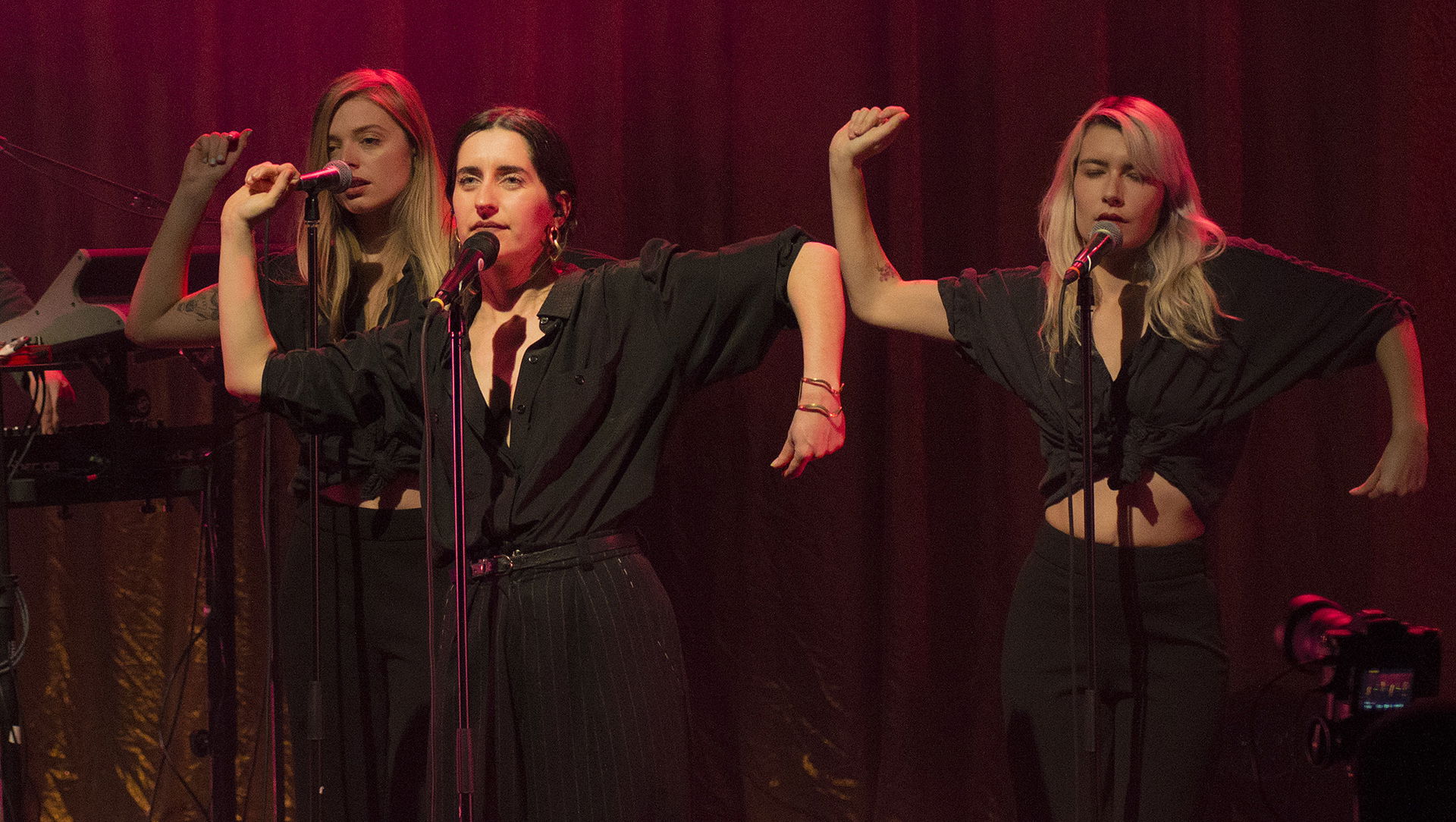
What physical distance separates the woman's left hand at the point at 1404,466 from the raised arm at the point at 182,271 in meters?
2.48

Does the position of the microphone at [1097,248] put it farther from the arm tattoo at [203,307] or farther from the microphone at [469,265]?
the arm tattoo at [203,307]

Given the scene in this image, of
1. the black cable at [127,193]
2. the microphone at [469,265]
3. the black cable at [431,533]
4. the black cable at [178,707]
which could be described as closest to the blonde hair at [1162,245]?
the microphone at [469,265]

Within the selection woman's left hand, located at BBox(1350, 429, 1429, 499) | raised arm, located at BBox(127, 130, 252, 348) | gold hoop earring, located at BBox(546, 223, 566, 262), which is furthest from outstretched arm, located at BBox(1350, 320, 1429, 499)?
raised arm, located at BBox(127, 130, 252, 348)

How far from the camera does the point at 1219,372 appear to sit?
Answer: 256 cm

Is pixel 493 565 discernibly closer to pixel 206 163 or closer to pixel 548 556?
pixel 548 556

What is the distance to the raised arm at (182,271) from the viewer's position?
2.86m

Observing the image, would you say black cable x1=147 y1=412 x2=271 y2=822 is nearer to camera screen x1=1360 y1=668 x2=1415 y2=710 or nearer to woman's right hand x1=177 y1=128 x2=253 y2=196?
woman's right hand x1=177 y1=128 x2=253 y2=196

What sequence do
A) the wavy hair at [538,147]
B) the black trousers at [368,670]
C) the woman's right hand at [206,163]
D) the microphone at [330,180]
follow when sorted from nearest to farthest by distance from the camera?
1. the wavy hair at [538,147]
2. the microphone at [330,180]
3. the black trousers at [368,670]
4. the woman's right hand at [206,163]

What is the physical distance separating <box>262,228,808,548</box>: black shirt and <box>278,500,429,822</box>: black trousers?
564 millimetres

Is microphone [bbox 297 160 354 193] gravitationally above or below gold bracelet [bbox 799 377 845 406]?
above

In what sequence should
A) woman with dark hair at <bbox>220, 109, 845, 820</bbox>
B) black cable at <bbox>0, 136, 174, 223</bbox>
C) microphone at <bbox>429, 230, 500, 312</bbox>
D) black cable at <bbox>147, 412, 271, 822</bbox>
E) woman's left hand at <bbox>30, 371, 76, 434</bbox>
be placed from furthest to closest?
black cable at <bbox>147, 412, 271, 822</bbox>
black cable at <bbox>0, 136, 174, 223</bbox>
woman's left hand at <bbox>30, 371, 76, 434</bbox>
woman with dark hair at <bbox>220, 109, 845, 820</bbox>
microphone at <bbox>429, 230, 500, 312</bbox>

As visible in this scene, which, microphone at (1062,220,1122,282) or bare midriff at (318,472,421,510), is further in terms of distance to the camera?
bare midriff at (318,472,421,510)

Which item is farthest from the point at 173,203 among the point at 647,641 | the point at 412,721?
the point at 647,641

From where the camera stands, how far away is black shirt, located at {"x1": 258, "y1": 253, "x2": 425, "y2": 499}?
275cm
